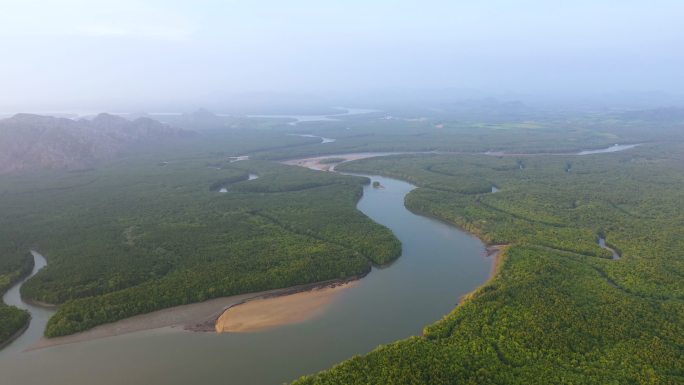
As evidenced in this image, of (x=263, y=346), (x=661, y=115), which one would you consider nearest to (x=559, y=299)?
(x=263, y=346)

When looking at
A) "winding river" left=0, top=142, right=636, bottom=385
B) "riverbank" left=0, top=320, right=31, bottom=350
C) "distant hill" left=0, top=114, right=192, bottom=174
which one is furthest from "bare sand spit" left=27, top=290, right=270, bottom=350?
"distant hill" left=0, top=114, right=192, bottom=174

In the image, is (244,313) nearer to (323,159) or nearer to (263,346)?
(263,346)

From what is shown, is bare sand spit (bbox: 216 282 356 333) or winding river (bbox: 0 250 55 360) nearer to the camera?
winding river (bbox: 0 250 55 360)

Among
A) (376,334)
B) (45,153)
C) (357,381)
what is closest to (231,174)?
(45,153)

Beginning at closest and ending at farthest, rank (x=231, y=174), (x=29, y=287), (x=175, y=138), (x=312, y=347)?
(x=312, y=347) < (x=29, y=287) < (x=231, y=174) < (x=175, y=138)

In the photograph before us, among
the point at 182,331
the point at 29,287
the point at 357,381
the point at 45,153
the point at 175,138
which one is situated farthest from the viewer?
the point at 175,138

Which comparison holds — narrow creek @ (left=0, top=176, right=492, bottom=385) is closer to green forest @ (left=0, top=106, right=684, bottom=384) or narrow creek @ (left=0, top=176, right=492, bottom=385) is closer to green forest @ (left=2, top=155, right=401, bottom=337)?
green forest @ (left=0, top=106, right=684, bottom=384)

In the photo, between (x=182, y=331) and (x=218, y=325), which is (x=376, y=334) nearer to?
(x=218, y=325)

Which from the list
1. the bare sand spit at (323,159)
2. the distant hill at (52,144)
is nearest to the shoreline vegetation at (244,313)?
the bare sand spit at (323,159)
